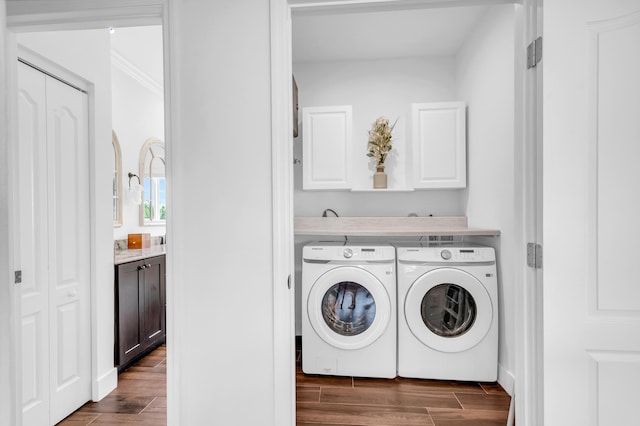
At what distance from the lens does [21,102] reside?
177 centimetres

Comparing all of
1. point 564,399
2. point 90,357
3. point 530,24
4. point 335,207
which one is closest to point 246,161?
point 530,24

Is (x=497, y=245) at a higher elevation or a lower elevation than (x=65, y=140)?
lower

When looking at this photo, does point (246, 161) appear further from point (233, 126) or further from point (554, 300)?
point (554, 300)

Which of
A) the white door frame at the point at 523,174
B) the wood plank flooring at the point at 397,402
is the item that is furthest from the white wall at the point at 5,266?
the wood plank flooring at the point at 397,402

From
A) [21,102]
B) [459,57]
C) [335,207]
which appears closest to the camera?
[21,102]

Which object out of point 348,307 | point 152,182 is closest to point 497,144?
point 348,307

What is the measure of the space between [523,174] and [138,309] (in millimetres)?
2784

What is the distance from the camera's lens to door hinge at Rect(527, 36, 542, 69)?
3.89 feet

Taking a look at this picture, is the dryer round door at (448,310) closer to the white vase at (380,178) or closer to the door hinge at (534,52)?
the white vase at (380,178)

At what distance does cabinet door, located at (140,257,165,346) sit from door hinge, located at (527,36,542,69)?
9.40ft

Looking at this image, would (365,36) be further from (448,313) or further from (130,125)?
(130,125)

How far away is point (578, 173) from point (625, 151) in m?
0.15

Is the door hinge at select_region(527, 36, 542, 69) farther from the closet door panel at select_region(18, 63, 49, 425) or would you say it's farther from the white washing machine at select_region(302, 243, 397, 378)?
the closet door panel at select_region(18, 63, 49, 425)

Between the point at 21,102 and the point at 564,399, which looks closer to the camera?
the point at 564,399
